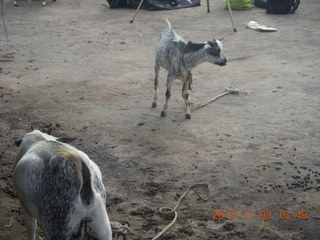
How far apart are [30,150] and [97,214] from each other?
93 cm

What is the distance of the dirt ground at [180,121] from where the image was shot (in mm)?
5805

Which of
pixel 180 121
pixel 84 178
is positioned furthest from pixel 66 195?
pixel 180 121

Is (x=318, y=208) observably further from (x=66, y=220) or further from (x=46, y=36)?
(x=46, y=36)

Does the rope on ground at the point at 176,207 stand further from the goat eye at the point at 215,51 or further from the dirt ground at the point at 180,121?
the goat eye at the point at 215,51

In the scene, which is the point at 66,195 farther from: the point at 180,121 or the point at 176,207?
the point at 180,121

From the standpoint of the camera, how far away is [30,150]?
4.32 m

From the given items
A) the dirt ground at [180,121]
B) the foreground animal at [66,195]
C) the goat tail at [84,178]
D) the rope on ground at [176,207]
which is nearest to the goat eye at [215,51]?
the dirt ground at [180,121]

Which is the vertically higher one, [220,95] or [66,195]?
[66,195]

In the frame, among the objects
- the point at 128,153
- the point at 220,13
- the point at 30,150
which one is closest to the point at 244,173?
the point at 128,153
